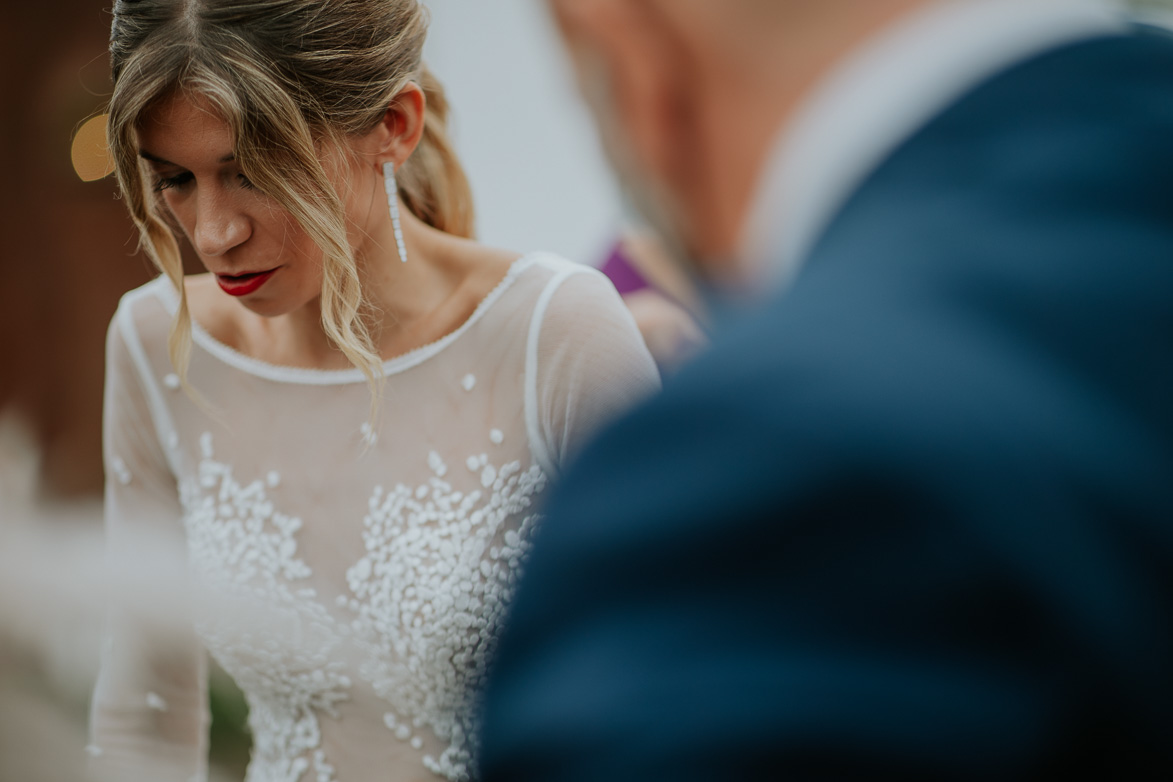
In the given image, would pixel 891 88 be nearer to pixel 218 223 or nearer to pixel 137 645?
pixel 218 223

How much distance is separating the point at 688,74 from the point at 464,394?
2.44ft

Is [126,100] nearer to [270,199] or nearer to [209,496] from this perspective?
[270,199]

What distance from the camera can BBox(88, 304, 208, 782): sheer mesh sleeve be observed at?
1.11 m

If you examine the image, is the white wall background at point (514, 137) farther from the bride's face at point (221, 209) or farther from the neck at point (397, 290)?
the bride's face at point (221, 209)

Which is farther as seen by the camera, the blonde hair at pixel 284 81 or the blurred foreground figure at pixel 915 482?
the blonde hair at pixel 284 81

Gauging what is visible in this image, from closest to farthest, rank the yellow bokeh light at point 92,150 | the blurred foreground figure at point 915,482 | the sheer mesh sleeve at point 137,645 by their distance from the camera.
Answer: the blurred foreground figure at point 915,482 < the yellow bokeh light at point 92,150 < the sheer mesh sleeve at point 137,645

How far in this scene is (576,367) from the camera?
96cm

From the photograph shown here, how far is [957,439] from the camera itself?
218mm

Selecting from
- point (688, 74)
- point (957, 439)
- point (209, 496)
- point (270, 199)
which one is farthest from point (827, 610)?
point (209, 496)

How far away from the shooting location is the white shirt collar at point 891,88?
Answer: 0.27m

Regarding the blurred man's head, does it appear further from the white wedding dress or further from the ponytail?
the ponytail

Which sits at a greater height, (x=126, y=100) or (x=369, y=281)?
(x=126, y=100)

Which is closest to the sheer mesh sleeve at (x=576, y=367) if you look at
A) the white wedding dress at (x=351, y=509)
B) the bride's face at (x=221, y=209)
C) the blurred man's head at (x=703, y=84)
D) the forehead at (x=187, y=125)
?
the white wedding dress at (x=351, y=509)

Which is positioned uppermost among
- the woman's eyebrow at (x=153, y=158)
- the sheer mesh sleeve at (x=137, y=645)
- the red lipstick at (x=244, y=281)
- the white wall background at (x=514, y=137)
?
the white wall background at (x=514, y=137)
